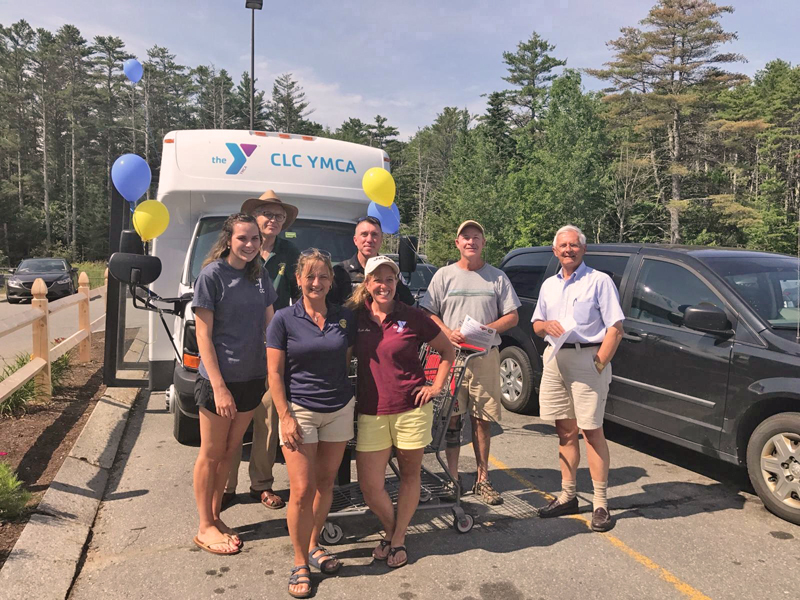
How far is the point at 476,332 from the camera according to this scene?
408 centimetres

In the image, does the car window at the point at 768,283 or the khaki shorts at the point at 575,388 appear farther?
the car window at the point at 768,283

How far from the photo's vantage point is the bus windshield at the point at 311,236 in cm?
568

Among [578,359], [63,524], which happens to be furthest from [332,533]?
[578,359]

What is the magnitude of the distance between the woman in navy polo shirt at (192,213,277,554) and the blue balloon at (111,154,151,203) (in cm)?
234

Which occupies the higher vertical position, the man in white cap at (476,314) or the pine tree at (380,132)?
the pine tree at (380,132)

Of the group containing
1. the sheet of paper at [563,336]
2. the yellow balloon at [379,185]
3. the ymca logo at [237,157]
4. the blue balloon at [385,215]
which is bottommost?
the sheet of paper at [563,336]

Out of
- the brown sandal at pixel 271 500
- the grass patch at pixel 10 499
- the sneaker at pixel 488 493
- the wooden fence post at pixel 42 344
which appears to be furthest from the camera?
the wooden fence post at pixel 42 344

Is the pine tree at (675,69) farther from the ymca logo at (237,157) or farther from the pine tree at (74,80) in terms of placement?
the pine tree at (74,80)

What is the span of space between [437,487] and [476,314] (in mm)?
1259

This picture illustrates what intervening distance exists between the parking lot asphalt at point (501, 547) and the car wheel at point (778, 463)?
0.14 metres

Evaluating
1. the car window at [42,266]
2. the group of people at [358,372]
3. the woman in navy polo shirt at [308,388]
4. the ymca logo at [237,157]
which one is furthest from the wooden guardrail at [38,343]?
the car window at [42,266]

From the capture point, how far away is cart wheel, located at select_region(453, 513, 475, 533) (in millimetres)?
3902

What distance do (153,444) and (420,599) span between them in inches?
138

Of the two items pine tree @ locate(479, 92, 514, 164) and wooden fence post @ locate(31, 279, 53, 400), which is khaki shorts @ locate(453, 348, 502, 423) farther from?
pine tree @ locate(479, 92, 514, 164)
